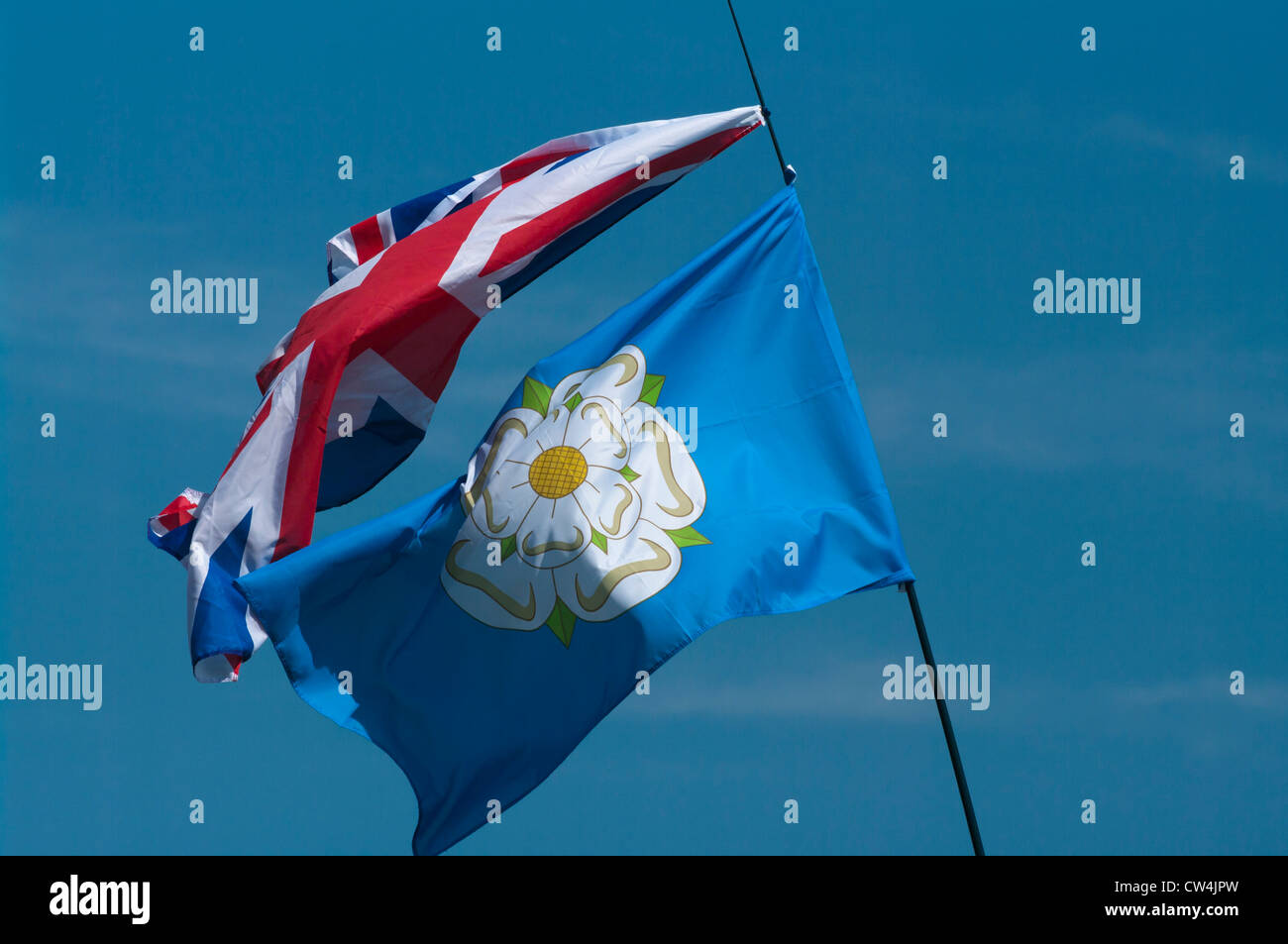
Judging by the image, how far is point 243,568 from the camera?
22.7m

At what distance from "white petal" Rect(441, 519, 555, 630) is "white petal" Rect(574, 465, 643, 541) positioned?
827mm

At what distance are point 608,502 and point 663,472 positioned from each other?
69cm

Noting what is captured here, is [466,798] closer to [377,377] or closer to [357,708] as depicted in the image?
[357,708]

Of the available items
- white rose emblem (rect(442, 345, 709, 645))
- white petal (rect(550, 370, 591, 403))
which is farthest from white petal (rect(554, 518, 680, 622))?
white petal (rect(550, 370, 591, 403))

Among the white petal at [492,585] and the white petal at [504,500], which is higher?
the white petal at [504,500]

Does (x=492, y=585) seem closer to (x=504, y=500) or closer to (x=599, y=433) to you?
(x=504, y=500)

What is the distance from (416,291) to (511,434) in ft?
6.75

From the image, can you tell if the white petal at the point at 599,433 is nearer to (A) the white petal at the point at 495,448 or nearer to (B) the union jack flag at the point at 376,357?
(A) the white petal at the point at 495,448

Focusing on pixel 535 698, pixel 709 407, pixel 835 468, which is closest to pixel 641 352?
pixel 709 407

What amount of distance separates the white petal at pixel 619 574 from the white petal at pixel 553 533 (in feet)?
0.50

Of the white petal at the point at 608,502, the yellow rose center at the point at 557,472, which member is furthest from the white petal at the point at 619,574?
the yellow rose center at the point at 557,472

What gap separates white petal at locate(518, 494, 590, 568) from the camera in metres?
21.5

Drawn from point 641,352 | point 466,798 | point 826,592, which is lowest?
point 466,798

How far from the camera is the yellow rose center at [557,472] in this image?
21812mm
